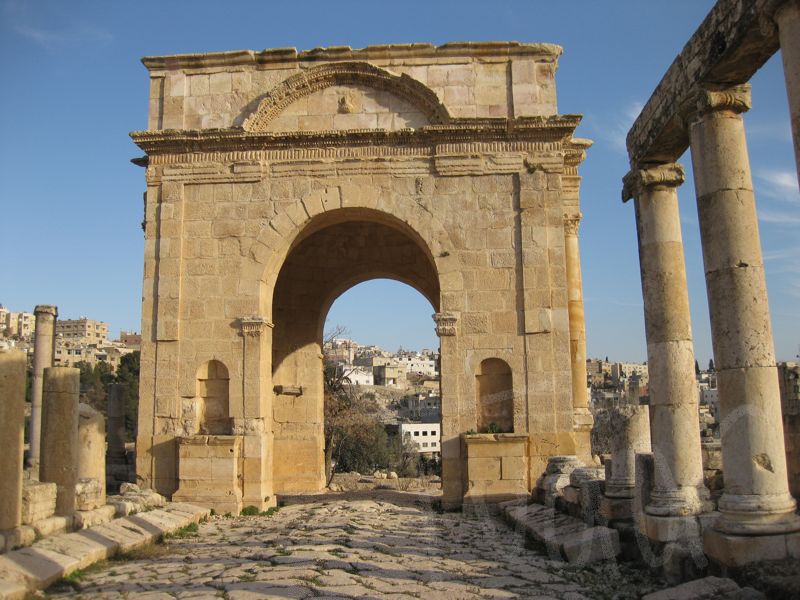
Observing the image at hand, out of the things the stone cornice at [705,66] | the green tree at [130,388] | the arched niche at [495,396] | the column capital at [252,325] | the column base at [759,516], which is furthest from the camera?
the green tree at [130,388]

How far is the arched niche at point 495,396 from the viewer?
1298 centimetres

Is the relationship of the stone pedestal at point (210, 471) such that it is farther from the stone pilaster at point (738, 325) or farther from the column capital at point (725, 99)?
the column capital at point (725, 99)

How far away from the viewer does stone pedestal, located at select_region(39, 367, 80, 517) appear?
8961 mm

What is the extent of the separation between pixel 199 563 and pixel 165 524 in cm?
233

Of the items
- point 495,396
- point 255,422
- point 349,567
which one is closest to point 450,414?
point 495,396

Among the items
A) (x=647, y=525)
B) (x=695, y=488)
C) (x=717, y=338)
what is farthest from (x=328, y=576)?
(x=717, y=338)

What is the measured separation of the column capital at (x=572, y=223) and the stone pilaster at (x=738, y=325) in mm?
8230

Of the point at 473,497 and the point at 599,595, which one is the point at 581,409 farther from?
the point at 599,595

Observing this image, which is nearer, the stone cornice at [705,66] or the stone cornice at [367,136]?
the stone cornice at [705,66]

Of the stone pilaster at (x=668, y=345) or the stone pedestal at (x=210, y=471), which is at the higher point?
the stone pilaster at (x=668, y=345)

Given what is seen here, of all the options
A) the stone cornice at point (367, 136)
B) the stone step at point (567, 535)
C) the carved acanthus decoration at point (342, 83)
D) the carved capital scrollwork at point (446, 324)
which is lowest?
the stone step at point (567, 535)

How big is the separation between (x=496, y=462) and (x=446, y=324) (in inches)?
96.0

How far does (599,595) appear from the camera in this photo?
6.52m

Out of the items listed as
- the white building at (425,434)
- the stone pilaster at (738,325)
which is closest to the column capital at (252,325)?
the stone pilaster at (738,325)
